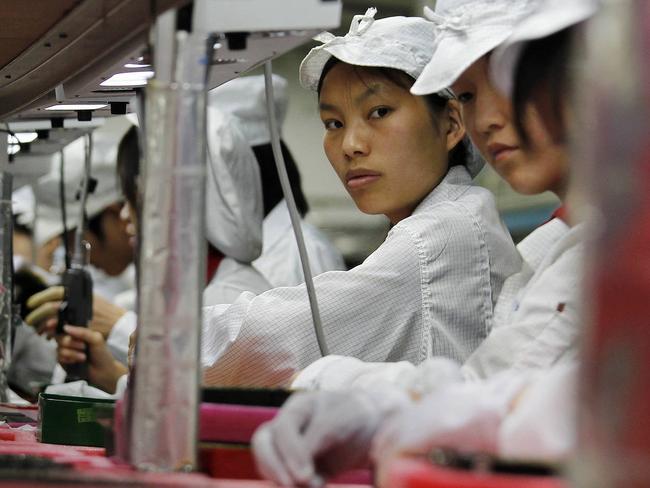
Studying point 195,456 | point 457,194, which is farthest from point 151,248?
point 457,194

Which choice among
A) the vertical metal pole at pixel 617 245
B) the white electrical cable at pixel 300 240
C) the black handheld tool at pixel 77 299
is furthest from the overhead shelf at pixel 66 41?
the black handheld tool at pixel 77 299

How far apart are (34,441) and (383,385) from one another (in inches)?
29.8

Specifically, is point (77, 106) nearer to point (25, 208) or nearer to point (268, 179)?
point (268, 179)

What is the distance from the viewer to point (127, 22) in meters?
1.31

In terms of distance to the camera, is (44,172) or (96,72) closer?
(96,72)

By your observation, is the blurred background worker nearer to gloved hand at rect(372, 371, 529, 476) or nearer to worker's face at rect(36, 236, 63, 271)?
worker's face at rect(36, 236, 63, 271)

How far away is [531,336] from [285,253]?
2128 mm

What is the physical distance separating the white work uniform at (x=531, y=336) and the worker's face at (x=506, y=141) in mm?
60

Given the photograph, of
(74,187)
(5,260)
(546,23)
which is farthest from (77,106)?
(74,187)

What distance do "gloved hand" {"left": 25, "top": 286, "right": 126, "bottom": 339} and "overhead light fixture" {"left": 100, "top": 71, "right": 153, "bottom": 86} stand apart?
1.24 m

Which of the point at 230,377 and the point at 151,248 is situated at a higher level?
the point at 151,248

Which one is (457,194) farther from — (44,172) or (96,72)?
(44,172)

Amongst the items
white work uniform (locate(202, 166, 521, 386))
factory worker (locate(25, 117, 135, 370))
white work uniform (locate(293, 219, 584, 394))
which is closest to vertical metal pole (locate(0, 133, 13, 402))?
white work uniform (locate(202, 166, 521, 386))

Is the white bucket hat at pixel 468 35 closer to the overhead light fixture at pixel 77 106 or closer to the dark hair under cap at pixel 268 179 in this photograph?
the overhead light fixture at pixel 77 106
